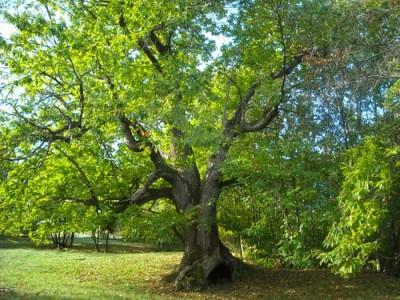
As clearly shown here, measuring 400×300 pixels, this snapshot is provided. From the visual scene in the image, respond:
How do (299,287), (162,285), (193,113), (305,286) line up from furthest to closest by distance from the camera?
(162,285)
(305,286)
(299,287)
(193,113)

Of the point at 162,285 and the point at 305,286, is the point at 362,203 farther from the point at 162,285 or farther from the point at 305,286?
the point at 162,285

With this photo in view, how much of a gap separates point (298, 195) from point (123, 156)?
20.0ft

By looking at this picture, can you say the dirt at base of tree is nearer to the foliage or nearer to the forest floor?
the forest floor

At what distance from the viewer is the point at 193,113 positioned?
11.1 metres

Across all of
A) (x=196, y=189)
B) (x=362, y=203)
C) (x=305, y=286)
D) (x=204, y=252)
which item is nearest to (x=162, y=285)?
(x=204, y=252)

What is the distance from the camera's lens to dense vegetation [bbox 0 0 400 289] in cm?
1005

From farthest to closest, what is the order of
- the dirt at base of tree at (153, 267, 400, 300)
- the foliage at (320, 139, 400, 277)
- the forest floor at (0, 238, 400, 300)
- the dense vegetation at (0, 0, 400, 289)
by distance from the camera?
the dirt at base of tree at (153, 267, 400, 300) → the forest floor at (0, 238, 400, 300) → the dense vegetation at (0, 0, 400, 289) → the foliage at (320, 139, 400, 277)

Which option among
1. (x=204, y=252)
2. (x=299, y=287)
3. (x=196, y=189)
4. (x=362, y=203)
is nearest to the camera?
(x=362, y=203)

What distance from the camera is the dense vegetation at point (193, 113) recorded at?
10.1 meters

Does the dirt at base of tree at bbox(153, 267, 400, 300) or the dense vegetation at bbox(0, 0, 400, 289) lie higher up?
the dense vegetation at bbox(0, 0, 400, 289)

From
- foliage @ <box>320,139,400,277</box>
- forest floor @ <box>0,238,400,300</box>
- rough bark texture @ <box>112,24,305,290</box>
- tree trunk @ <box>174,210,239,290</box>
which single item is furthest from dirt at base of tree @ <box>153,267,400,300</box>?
foliage @ <box>320,139,400,277</box>

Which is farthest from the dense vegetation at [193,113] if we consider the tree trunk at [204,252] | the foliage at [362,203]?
the foliage at [362,203]

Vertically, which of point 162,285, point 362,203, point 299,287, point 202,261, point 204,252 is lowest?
point 162,285

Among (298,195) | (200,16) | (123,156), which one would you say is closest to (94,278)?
(123,156)
